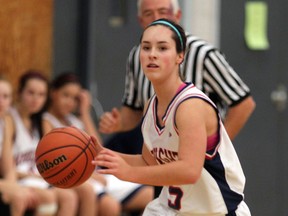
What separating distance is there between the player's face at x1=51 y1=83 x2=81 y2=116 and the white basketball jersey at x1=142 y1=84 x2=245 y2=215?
127 inches

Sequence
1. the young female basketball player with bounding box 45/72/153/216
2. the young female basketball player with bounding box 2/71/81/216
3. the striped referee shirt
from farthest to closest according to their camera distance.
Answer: the young female basketball player with bounding box 45/72/153/216
the young female basketball player with bounding box 2/71/81/216
the striped referee shirt

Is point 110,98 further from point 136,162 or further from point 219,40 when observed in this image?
point 136,162

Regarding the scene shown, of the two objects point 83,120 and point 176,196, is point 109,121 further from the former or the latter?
point 83,120

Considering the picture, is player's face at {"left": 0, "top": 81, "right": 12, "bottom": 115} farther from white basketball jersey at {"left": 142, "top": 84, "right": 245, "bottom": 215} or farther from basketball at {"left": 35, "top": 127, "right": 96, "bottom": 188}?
white basketball jersey at {"left": 142, "top": 84, "right": 245, "bottom": 215}

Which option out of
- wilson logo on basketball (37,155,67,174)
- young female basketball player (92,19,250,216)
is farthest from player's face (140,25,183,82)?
wilson logo on basketball (37,155,67,174)

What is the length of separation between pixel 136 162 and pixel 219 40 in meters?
4.50

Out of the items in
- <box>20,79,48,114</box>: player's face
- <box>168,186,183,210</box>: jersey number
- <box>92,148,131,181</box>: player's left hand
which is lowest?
<box>20,79,48,114</box>: player's face

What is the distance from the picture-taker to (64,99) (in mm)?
8008

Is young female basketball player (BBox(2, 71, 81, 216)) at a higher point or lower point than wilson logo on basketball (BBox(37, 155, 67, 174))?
lower

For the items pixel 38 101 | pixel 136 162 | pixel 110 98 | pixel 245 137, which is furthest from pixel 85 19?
pixel 136 162

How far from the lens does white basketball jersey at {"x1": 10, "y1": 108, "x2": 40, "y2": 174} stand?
7523mm

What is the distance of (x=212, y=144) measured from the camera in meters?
4.66

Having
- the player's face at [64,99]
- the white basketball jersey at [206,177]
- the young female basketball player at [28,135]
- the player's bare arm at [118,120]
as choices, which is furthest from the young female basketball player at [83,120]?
the white basketball jersey at [206,177]

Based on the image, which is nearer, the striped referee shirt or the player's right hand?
the striped referee shirt
